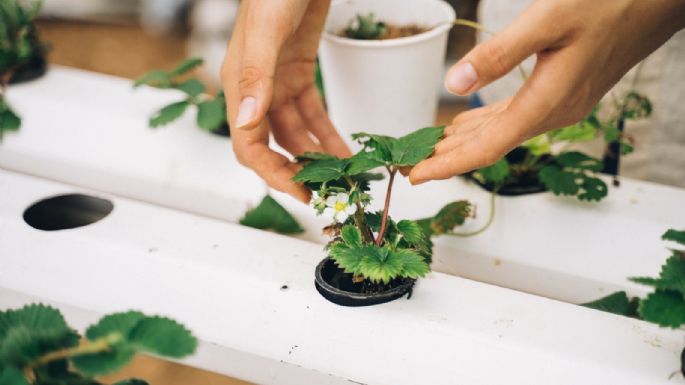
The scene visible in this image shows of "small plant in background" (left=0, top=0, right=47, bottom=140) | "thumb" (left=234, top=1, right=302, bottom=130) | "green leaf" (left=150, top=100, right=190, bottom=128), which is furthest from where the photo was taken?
"small plant in background" (left=0, top=0, right=47, bottom=140)

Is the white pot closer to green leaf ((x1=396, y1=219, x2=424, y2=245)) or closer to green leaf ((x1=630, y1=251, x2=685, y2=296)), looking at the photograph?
green leaf ((x1=396, y1=219, x2=424, y2=245))

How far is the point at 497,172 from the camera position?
792mm

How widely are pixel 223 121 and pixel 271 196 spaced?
0.22 metres

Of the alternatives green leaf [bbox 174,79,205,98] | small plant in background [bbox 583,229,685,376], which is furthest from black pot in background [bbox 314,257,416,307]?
green leaf [bbox 174,79,205,98]

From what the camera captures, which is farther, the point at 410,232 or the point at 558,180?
the point at 558,180

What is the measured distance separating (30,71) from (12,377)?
2.75 ft

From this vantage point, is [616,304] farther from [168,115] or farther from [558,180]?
[168,115]

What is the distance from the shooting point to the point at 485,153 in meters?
0.58

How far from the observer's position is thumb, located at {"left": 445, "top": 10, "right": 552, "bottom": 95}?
20.6 inches

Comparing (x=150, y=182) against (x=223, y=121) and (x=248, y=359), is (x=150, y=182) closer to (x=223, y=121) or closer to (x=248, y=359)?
(x=223, y=121)

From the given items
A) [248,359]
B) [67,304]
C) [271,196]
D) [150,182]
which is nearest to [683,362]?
[248,359]

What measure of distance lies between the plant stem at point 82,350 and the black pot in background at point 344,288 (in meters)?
0.23

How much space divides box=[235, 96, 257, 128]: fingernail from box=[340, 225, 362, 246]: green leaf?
0.52ft

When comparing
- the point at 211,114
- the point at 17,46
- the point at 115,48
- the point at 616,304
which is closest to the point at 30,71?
the point at 17,46
